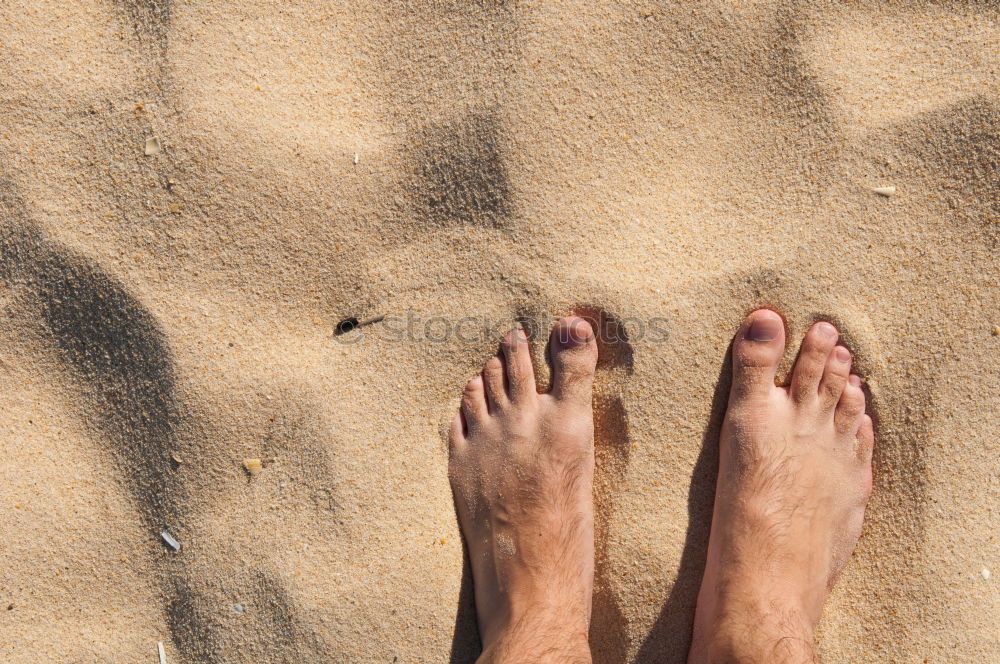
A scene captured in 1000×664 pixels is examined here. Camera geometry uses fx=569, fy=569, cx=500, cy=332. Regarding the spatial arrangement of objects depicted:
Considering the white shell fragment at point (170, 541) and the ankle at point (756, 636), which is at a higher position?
the white shell fragment at point (170, 541)

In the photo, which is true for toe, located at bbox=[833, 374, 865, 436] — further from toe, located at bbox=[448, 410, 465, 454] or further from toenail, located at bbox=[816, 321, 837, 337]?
toe, located at bbox=[448, 410, 465, 454]

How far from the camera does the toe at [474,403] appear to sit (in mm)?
1440

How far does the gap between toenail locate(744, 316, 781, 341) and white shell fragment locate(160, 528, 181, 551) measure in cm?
144

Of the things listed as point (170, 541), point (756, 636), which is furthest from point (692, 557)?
point (170, 541)

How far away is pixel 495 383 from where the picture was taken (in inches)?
56.6

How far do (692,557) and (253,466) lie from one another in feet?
3.56

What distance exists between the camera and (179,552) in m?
1.36

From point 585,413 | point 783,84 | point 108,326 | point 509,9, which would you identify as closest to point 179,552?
point 108,326

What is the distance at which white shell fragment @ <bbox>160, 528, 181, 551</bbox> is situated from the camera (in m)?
1.36

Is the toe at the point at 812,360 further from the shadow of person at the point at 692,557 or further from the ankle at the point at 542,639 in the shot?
the ankle at the point at 542,639

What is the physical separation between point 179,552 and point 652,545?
1.13 m

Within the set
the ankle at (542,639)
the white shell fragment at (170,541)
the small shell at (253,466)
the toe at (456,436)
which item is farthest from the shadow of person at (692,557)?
the white shell fragment at (170,541)

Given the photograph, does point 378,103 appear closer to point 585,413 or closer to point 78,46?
point 78,46

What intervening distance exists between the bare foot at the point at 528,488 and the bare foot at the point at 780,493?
33cm
